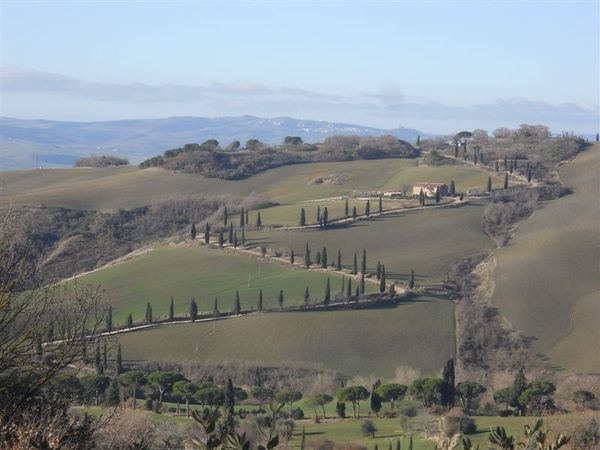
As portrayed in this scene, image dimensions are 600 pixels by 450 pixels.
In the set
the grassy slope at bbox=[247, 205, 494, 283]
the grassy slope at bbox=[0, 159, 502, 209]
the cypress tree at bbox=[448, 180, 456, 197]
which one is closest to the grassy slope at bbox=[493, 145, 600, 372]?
the grassy slope at bbox=[247, 205, 494, 283]

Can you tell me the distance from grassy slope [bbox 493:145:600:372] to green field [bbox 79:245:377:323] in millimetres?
12762

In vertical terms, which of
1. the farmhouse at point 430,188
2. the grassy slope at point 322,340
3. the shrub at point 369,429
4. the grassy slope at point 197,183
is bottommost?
the grassy slope at point 322,340

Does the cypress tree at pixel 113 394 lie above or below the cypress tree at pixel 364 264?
below

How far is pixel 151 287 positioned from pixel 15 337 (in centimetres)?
6979

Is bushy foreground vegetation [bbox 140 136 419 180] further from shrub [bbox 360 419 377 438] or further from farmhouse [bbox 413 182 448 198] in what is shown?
shrub [bbox 360 419 377 438]

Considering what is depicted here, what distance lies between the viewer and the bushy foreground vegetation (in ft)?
472

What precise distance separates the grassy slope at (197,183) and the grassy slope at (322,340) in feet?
154

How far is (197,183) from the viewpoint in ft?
449

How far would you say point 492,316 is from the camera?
260 ft

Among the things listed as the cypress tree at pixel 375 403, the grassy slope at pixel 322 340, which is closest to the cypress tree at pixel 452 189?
the grassy slope at pixel 322 340

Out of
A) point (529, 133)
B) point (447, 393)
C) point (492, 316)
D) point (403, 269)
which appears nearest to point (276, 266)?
point (403, 269)

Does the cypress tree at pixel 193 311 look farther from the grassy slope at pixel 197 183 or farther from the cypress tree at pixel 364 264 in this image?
the grassy slope at pixel 197 183

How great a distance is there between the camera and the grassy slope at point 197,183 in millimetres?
122688

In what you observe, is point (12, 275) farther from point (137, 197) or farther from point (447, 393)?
point (137, 197)
